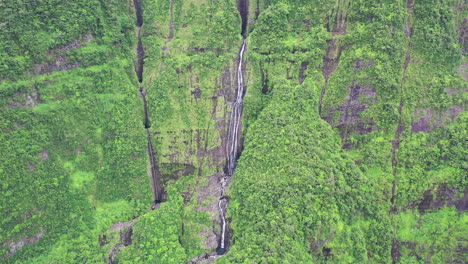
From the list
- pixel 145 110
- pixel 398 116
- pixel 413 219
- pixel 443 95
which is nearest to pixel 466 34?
pixel 443 95

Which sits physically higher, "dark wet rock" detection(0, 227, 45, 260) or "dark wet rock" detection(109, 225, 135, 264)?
"dark wet rock" detection(0, 227, 45, 260)

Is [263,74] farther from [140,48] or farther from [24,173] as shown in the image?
[24,173]

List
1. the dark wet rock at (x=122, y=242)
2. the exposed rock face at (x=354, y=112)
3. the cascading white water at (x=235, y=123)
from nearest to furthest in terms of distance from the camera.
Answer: the dark wet rock at (x=122, y=242) < the exposed rock face at (x=354, y=112) < the cascading white water at (x=235, y=123)

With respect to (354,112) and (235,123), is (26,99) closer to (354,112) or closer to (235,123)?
(235,123)

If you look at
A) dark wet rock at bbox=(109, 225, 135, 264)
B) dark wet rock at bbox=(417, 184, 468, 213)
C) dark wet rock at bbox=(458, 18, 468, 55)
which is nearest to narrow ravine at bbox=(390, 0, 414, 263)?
dark wet rock at bbox=(417, 184, 468, 213)

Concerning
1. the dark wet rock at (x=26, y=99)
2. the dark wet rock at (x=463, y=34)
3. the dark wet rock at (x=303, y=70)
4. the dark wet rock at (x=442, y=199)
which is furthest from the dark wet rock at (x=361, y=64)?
the dark wet rock at (x=26, y=99)

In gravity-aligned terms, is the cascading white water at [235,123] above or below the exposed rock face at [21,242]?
above

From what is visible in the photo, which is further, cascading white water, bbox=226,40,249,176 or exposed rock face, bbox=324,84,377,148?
cascading white water, bbox=226,40,249,176

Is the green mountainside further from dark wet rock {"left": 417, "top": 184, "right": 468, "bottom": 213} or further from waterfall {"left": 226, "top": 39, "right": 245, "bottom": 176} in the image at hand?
waterfall {"left": 226, "top": 39, "right": 245, "bottom": 176}

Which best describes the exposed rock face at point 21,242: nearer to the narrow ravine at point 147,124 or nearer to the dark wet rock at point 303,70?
the narrow ravine at point 147,124
